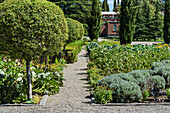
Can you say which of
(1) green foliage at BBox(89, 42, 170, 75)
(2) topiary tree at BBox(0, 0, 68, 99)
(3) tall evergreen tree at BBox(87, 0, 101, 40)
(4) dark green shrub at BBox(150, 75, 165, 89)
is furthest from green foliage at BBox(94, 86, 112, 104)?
(3) tall evergreen tree at BBox(87, 0, 101, 40)

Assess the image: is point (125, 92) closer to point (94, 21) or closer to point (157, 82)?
point (157, 82)

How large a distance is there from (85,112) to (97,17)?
25.9m

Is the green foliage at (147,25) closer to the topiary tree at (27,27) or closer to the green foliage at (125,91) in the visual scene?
the green foliage at (125,91)

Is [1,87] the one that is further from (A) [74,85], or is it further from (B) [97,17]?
(B) [97,17]

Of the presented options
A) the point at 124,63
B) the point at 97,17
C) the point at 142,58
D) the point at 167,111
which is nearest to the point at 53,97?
the point at 167,111

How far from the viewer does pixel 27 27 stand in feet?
15.4

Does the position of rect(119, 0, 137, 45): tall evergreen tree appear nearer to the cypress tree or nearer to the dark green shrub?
the cypress tree

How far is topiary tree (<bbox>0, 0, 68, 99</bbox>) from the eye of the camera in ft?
15.1

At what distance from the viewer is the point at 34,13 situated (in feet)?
15.5

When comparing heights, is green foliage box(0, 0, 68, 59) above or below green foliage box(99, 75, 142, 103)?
above

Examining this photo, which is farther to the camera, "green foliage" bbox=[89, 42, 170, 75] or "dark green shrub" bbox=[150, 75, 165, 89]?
"green foliage" bbox=[89, 42, 170, 75]

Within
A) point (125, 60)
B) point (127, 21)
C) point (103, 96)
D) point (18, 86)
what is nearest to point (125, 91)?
point (103, 96)

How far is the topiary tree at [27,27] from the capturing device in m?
4.62

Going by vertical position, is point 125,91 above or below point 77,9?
below
